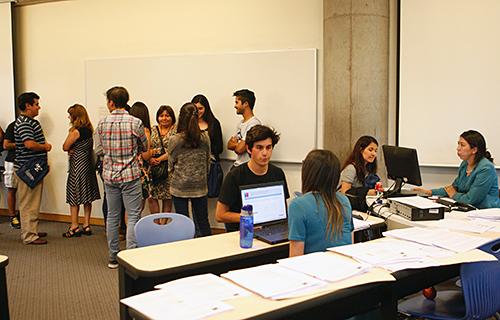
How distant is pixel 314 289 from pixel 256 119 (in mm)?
3492

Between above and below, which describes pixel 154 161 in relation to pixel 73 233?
above

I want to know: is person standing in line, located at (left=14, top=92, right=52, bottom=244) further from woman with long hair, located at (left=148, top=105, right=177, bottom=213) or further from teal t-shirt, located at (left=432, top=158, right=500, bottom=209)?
teal t-shirt, located at (left=432, top=158, right=500, bottom=209)

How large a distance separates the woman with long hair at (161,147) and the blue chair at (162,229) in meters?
2.34

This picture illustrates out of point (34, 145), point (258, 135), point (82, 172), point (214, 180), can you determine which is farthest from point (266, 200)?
point (82, 172)

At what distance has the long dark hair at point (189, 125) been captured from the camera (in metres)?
4.66

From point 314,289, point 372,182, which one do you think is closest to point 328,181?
point 314,289

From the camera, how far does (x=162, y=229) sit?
3.25m

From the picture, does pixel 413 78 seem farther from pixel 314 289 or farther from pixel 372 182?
pixel 314 289

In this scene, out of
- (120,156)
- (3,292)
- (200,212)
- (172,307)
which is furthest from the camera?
(200,212)

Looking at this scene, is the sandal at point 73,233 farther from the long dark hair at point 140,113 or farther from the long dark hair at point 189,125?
the long dark hair at point 189,125

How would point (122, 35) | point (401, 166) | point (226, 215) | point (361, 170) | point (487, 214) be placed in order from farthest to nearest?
point (122, 35)
point (361, 170)
point (401, 166)
point (487, 214)
point (226, 215)

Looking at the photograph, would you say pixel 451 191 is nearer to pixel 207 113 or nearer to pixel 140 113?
pixel 207 113

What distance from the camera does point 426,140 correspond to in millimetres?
5027

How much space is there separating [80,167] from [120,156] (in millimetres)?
1633
